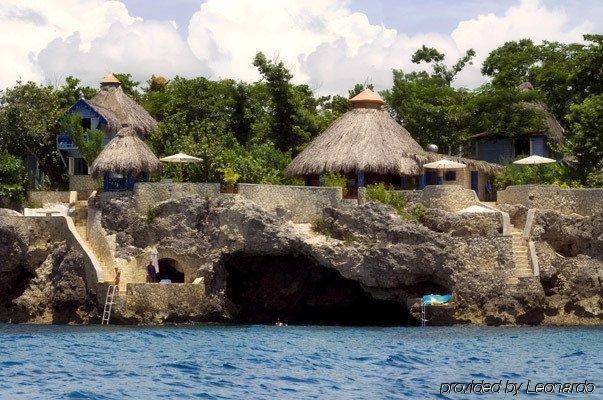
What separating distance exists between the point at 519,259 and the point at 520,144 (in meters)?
15.5

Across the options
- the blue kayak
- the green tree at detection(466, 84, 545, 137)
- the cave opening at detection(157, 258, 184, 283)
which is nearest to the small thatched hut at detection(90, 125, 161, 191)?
the cave opening at detection(157, 258, 184, 283)

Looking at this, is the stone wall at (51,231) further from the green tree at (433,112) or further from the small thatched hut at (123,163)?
the green tree at (433,112)

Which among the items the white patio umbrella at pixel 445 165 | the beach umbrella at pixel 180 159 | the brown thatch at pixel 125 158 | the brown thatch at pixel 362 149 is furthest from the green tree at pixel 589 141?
the brown thatch at pixel 125 158

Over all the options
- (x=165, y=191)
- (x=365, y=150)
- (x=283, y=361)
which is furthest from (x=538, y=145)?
(x=283, y=361)

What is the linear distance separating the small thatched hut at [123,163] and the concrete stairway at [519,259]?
16.4 metres

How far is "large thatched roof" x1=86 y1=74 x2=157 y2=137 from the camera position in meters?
64.2

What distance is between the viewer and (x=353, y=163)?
57.8 m

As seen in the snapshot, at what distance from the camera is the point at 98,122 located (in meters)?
64.1

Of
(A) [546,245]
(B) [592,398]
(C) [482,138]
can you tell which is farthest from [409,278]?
(B) [592,398]

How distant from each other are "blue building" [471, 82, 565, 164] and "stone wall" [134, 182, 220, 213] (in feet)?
60.5

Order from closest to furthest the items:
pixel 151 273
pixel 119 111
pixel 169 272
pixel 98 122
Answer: pixel 151 273
pixel 169 272
pixel 98 122
pixel 119 111

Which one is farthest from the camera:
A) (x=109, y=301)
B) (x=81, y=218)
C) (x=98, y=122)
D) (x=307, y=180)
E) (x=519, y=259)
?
(x=98, y=122)

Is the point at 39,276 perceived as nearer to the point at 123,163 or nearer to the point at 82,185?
the point at 123,163

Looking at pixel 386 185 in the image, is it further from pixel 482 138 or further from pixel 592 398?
pixel 592 398
